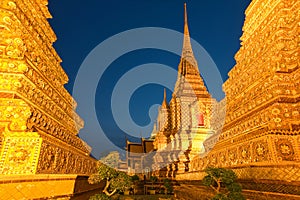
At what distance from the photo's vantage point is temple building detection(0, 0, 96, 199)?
445 cm

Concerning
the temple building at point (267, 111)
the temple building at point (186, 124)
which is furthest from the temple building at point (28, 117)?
the temple building at point (186, 124)

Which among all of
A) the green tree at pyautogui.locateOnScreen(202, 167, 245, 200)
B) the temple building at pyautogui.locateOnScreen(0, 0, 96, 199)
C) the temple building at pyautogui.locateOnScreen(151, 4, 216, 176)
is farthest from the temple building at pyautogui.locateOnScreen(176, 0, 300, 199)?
the temple building at pyautogui.locateOnScreen(151, 4, 216, 176)

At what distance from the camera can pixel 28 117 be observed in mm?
4961

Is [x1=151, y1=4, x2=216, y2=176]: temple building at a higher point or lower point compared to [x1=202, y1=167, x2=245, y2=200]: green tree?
higher

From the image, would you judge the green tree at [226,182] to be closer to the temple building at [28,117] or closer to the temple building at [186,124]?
the temple building at [28,117]

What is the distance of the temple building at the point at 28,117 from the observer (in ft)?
14.6

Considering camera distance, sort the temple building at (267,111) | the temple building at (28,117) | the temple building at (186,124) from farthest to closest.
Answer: the temple building at (186,124) → the temple building at (267,111) → the temple building at (28,117)

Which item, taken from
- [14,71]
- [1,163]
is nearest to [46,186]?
[1,163]

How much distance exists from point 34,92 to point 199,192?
8061mm

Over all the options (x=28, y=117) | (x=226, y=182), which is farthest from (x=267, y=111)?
(x=28, y=117)

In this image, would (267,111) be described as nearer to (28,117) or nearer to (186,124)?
(28,117)

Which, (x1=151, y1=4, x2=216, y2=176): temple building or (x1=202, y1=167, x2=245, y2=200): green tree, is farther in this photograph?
(x1=151, y1=4, x2=216, y2=176): temple building

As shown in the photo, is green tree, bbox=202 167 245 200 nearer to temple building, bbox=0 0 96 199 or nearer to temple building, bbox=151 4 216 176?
temple building, bbox=0 0 96 199

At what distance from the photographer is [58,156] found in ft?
19.5
